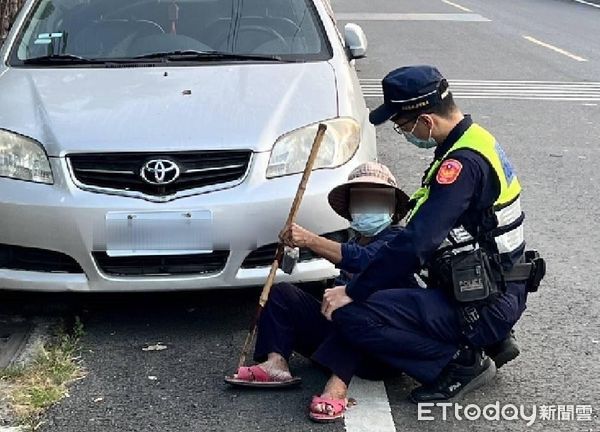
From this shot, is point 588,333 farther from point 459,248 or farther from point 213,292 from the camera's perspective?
point 213,292

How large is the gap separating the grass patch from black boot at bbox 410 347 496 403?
→ 1390mm

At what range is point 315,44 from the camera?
581cm

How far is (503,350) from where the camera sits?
4.23m

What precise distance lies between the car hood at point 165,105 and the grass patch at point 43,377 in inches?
32.9

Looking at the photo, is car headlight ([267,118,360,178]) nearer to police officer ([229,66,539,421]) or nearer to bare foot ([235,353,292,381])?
police officer ([229,66,539,421])

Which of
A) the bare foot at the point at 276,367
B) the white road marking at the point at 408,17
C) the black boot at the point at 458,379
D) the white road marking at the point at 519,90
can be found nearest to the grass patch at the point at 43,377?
the bare foot at the point at 276,367

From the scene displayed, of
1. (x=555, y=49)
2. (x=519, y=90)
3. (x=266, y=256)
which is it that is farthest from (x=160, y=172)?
(x=555, y=49)

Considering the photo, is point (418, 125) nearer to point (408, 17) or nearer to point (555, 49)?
point (555, 49)

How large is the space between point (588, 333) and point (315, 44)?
2.13 m

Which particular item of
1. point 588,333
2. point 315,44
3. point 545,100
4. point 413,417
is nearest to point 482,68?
point 545,100

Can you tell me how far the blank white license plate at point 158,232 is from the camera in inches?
177

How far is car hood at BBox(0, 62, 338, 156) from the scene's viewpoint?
464 centimetres

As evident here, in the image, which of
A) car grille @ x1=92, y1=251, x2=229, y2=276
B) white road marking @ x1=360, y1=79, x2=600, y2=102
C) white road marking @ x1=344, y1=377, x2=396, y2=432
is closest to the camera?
white road marking @ x1=344, y1=377, x2=396, y2=432

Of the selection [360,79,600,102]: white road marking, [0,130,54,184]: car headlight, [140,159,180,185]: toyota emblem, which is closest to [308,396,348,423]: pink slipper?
[140,159,180,185]: toyota emblem
